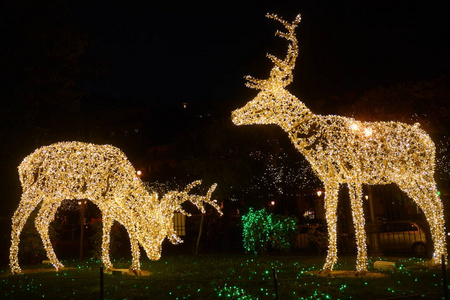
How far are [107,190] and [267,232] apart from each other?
6.63m

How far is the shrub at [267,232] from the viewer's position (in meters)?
15.4

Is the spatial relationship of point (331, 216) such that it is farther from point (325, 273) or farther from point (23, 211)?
point (23, 211)

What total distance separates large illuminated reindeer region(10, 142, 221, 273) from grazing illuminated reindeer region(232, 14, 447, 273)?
2.30 m

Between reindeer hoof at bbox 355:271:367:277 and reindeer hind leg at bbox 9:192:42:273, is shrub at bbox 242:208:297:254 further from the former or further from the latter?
reindeer hind leg at bbox 9:192:42:273

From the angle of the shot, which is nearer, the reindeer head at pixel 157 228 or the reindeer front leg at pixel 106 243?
the reindeer head at pixel 157 228

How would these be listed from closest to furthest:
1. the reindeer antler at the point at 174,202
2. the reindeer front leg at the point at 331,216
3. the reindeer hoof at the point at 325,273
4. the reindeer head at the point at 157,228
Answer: the reindeer hoof at the point at 325,273
the reindeer front leg at the point at 331,216
the reindeer head at the point at 157,228
the reindeer antler at the point at 174,202

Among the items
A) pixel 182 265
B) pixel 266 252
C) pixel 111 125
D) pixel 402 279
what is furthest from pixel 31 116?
pixel 111 125

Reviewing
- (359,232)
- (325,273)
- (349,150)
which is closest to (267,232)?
(325,273)

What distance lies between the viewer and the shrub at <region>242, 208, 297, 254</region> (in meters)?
15.4

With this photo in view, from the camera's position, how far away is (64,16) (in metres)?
16.4

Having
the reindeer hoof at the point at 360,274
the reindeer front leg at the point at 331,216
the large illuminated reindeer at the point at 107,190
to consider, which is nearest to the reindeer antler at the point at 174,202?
the large illuminated reindeer at the point at 107,190

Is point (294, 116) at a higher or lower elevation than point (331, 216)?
higher

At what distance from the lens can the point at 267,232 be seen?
15.6 meters

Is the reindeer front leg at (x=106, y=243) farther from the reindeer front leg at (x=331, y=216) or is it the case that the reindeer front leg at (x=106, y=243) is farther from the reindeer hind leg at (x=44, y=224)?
the reindeer front leg at (x=331, y=216)
